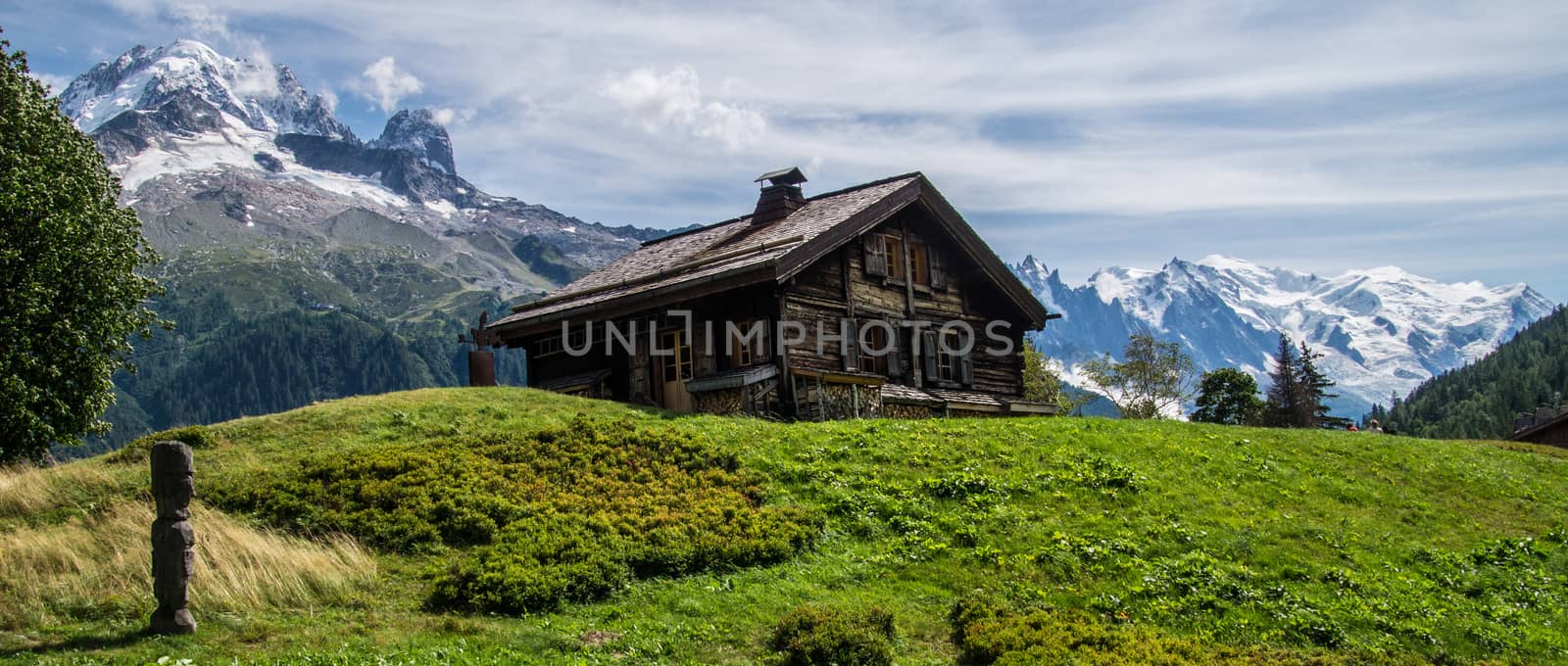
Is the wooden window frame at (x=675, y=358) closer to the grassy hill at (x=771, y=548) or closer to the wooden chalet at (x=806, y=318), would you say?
the wooden chalet at (x=806, y=318)

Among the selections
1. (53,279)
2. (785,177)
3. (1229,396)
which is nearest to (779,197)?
(785,177)

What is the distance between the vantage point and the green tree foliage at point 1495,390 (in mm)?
140250

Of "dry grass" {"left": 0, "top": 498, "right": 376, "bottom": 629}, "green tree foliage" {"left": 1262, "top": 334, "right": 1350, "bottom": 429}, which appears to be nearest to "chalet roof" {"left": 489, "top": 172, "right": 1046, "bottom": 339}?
"dry grass" {"left": 0, "top": 498, "right": 376, "bottom": 629}

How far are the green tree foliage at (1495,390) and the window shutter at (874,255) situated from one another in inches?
4434

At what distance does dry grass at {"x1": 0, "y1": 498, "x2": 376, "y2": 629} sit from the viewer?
13391 mm

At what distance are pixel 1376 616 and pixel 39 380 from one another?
27.9 m

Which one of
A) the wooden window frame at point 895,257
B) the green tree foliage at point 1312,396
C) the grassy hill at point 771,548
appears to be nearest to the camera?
the grassy hill at point 771,548

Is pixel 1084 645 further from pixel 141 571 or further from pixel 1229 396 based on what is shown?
pixel 1229 396

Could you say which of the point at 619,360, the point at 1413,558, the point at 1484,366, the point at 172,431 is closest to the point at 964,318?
the point at 619,360

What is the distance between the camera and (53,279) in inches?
1013

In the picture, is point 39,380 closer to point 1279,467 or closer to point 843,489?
point 843,489

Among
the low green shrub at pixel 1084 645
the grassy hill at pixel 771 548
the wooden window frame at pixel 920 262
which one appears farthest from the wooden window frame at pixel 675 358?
the low green shrub at pixel 1084 645

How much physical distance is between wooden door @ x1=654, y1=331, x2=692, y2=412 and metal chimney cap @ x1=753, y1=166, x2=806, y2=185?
804 centimetres

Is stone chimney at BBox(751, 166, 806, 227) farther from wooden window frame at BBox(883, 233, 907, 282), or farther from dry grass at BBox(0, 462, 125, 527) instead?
dry grass at BBox(0, 462, 125, 527)
